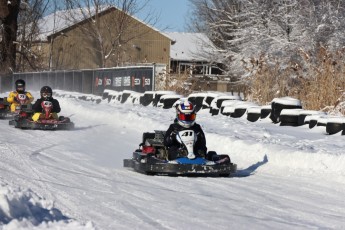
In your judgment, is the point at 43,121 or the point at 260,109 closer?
the point at 43,121

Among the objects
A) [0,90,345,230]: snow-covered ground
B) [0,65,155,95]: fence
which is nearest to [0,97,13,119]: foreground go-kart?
[0,90,345,230]: snow-covered ground

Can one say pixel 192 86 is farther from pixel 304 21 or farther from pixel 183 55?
pixel 183 55

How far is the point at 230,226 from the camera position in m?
5.95

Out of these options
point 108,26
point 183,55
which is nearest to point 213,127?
point 108,26

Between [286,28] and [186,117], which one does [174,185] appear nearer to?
[186,117]

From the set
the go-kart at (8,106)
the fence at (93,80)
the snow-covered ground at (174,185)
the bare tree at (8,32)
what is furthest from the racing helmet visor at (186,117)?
the bare tree at (8,32)

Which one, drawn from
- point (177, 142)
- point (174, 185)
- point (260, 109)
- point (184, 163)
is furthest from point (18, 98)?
point (174, 185)

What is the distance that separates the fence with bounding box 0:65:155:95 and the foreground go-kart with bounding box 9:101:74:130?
9392mm

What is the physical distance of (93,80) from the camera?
3111 centimetres

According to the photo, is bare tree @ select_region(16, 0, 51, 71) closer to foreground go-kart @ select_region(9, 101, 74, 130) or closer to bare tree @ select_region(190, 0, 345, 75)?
bare tree @ select_region(190, 0, 345, 75)

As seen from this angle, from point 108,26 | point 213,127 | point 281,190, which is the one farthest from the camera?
point 108,26

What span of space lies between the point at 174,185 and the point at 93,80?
23155mm

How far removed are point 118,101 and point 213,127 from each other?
1167cm

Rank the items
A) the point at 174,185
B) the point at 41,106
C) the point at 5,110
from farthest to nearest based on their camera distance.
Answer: the point at 5,110, the point at 41,106, the point at 174,185
